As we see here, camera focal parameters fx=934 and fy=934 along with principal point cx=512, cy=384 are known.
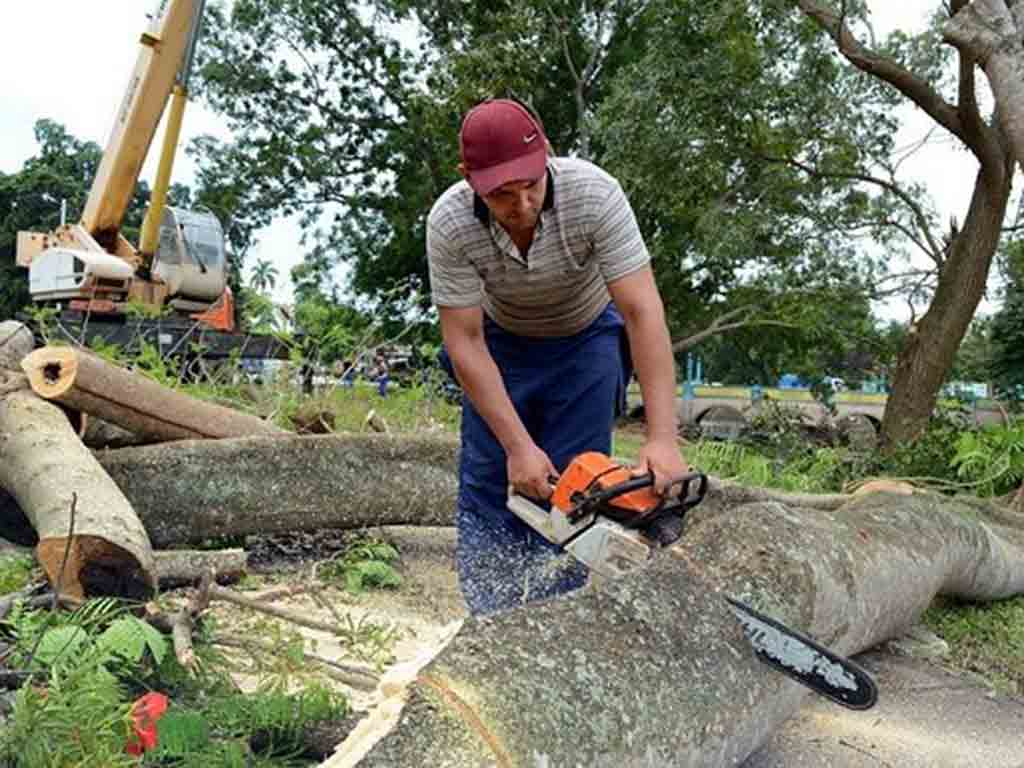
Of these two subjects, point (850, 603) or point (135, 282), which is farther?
point (135, 282)

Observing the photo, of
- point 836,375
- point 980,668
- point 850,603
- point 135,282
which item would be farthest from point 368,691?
point 836,375

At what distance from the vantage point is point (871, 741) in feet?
8.22

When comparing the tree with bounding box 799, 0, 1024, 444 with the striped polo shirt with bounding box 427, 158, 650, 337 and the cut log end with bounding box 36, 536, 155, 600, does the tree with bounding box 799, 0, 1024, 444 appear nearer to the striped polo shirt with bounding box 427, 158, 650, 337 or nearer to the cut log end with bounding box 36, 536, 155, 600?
the striped polo shirt with bounding box 427, 158, 650, 337

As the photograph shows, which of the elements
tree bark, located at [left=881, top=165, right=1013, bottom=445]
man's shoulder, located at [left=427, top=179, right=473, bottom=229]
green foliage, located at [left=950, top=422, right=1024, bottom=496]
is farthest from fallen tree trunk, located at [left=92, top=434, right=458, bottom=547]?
tree bark, located at [left=881, top=165, right=1013, bottom=445]

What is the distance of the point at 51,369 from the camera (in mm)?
3652

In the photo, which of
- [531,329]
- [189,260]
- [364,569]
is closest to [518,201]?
[531,329]

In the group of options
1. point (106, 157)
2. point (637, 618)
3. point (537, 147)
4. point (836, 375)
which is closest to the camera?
point (637, 618)

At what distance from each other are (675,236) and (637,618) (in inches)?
579

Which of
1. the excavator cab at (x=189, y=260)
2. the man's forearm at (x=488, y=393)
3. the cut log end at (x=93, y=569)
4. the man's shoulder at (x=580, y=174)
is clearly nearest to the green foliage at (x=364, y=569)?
the cut log end at (x=93, y=569)

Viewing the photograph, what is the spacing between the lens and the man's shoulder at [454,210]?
2.24 metres

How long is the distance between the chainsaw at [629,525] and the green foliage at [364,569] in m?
1.95

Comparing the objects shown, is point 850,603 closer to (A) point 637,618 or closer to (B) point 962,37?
(A) point 637,618

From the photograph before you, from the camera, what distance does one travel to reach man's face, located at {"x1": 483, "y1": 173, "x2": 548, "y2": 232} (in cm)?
200

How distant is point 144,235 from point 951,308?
8367 millimetres
